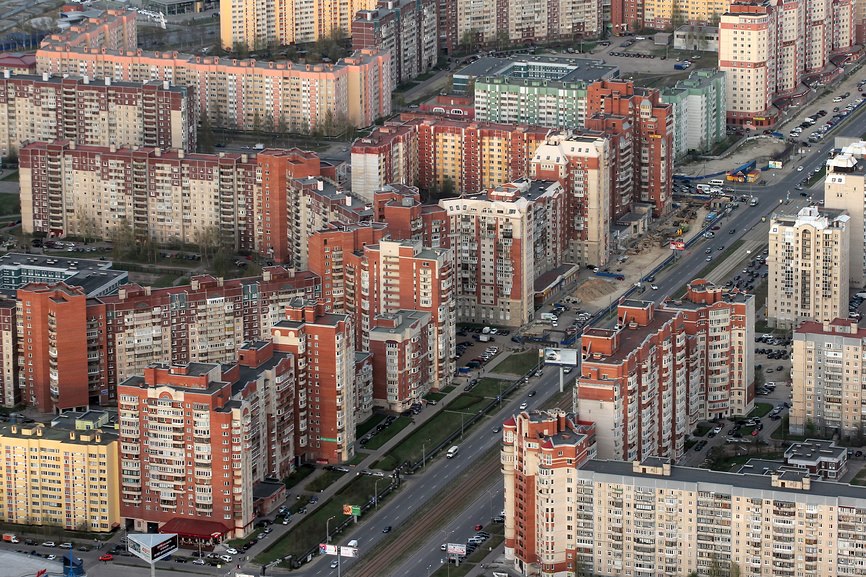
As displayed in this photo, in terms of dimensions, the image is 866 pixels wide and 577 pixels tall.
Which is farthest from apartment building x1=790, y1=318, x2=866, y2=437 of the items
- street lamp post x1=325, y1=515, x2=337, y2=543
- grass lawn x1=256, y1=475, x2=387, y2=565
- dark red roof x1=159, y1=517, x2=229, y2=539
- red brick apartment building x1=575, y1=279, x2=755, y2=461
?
dark red roof x1=159, y1=517, x2=229, y2=539

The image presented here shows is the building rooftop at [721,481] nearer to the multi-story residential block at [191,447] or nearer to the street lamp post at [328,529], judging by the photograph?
the street lamp post at [328,529]

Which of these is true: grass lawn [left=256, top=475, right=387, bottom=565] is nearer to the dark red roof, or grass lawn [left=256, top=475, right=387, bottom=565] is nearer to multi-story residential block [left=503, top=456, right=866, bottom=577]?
the dark red roof

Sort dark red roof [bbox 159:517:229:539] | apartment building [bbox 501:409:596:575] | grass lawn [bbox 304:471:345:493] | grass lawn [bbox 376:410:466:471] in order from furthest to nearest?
grass lawn [bbox 376:410:466:471] → grass lawn [bbox 304:471:345:493] → dark red roof [bbox 159:517:229:539] → apartment building [bbox 501:409:596:575]

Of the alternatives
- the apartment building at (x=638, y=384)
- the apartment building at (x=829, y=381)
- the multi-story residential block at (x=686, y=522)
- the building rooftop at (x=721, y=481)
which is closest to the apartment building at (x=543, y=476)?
the multi-story residential block at (x=686, y=522)

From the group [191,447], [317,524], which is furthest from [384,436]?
[191,447]

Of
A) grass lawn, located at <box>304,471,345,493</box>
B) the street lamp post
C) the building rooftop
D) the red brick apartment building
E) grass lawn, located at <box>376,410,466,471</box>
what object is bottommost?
the street lamp post

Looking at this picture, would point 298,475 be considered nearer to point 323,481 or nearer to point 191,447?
point 323,481
